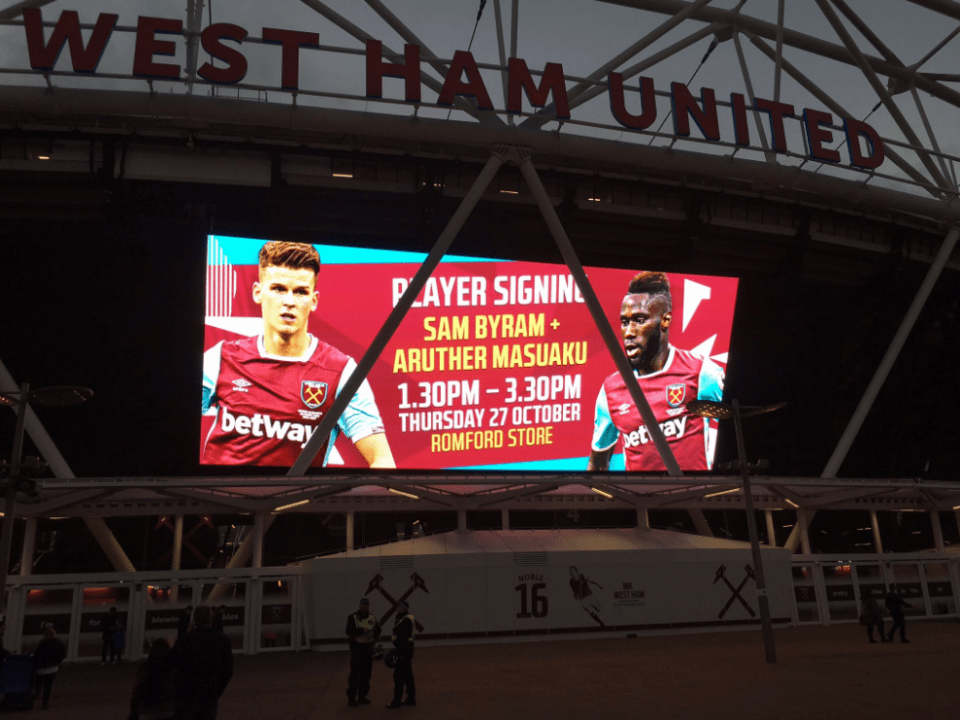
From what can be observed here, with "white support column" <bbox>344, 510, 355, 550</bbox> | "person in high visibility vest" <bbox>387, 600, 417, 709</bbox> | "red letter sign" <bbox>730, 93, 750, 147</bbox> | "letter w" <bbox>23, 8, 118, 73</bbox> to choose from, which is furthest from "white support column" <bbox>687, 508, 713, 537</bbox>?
"letter w" <bbox>23, 8, 118, 73</bbox>

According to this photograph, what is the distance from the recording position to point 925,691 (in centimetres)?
1182

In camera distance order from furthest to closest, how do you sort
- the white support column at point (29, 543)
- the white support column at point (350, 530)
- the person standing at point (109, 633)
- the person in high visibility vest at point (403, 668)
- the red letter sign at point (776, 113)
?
the red letter sign at point (776, 113) → the white support column at point (350, 530) → the white support column at point (29, 543) → the person standing at point (109, 633) → the person in high visibility vest at point (403, 668)

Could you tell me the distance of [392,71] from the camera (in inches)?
952

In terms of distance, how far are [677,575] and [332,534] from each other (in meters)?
12.3

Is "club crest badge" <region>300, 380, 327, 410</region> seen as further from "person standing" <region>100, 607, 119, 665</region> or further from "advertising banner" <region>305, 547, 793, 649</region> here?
"person standing" <region>100, 607, 119, 665</region>

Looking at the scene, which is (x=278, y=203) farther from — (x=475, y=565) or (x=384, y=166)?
(x=475, y=565)

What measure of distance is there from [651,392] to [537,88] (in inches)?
499

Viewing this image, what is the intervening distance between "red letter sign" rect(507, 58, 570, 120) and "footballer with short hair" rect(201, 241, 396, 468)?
8.58 metres

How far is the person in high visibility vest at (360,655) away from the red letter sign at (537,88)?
692 inches

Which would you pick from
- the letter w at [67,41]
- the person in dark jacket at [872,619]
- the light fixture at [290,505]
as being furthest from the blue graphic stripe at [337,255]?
the person in dark jacket at [872,619]

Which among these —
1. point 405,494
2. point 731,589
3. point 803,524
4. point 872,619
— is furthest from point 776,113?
point 405,494

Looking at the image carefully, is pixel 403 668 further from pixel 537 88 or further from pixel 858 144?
pixel 858 144

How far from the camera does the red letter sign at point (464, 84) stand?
23.8 meters

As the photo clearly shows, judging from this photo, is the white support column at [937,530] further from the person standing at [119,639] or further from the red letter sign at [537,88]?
the person standing at [119,639]
